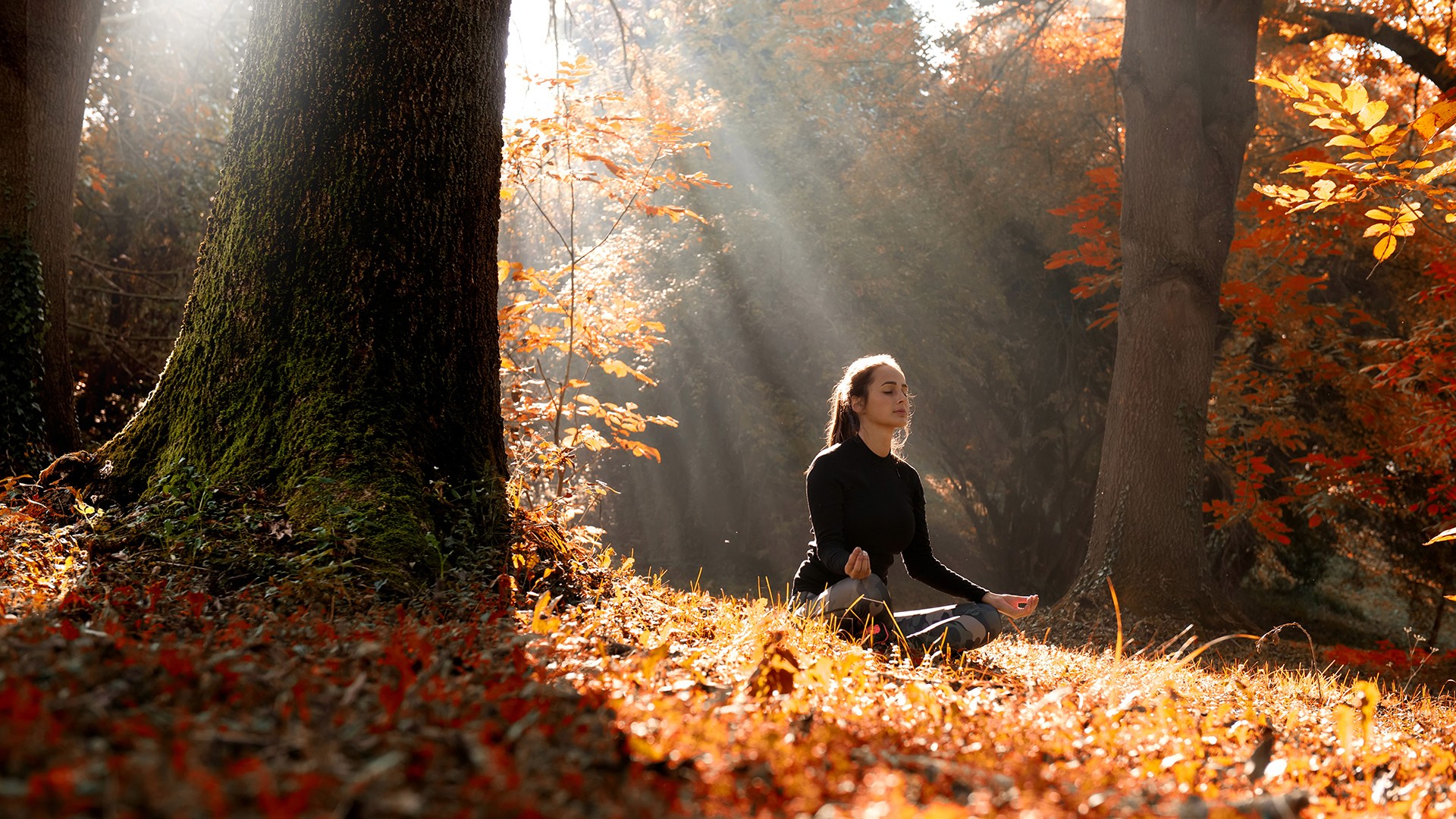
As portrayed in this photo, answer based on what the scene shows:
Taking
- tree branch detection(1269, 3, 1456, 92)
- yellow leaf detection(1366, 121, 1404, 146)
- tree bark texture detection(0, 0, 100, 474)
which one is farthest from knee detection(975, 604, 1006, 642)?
tree branch detection(1269, 3, 1456, 92)

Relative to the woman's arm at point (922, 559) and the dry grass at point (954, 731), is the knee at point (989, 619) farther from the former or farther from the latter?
the woman's arm at point (922, 559)

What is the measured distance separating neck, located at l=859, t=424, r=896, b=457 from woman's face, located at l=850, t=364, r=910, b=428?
2cm

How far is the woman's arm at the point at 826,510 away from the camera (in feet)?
14.7

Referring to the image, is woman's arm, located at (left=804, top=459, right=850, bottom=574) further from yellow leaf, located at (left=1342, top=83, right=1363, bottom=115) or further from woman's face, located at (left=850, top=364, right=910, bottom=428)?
yellow leaf, located at (left=1342, top=83, right=1363, bottom=115)

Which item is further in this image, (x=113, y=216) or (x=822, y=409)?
(x=822, y=409)

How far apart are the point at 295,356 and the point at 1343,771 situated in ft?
11.5

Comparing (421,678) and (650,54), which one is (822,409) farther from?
(421,678)

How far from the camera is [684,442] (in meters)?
15.7

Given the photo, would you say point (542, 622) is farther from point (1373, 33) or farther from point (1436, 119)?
point (1373, 33)

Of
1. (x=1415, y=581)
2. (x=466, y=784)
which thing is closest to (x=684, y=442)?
(x=1415, y=581)

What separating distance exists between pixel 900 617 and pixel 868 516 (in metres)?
0.50

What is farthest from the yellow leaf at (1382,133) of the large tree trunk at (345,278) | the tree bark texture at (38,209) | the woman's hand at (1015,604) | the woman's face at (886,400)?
the tree bark texture at (38,209)

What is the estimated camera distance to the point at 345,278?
3434 mm

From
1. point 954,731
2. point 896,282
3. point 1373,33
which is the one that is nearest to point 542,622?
point 954,731
